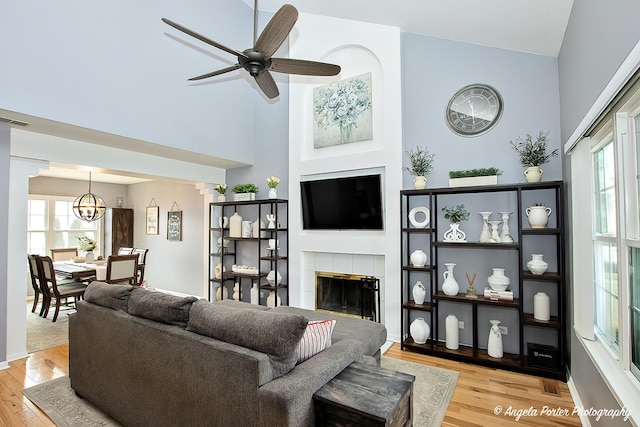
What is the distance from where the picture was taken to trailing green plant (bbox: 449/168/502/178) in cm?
333

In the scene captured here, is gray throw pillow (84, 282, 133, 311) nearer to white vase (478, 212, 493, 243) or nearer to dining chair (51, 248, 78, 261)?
white vase (478, 212, 493, 243)

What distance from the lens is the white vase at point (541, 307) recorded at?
306 centimetres

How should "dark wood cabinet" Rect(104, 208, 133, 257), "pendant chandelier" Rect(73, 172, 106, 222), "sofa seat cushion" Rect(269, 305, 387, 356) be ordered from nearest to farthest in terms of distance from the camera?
"sofa seat cushion" Rect(269, 305, 387, 356) → "pendant chandelier" Rect(73, 172, 106, 222) → "dark wood cabinet" Rect(104, 208, 133, 257)

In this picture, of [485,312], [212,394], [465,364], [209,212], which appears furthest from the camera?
[209,212]

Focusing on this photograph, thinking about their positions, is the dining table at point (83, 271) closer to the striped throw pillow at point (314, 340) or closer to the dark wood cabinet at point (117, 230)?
the dark wood cabinet at point (117, 230)

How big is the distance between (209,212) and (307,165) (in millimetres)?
2176

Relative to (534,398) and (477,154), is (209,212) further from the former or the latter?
(534,398)

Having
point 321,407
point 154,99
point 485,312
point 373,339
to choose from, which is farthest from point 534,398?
point 154,99

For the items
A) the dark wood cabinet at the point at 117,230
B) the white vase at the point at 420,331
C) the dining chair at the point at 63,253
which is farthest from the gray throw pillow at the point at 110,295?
the dark wood cabinet at the point at 117,230

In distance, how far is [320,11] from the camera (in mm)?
4348

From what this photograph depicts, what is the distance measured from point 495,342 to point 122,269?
5.29m

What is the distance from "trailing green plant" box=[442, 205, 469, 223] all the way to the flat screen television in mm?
786

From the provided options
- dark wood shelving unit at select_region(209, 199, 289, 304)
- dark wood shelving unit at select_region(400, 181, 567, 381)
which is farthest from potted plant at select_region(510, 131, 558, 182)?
dark wood shelving unit at select_region(209, 199, 289, 304)

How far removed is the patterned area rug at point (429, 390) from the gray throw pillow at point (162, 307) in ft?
5.83
